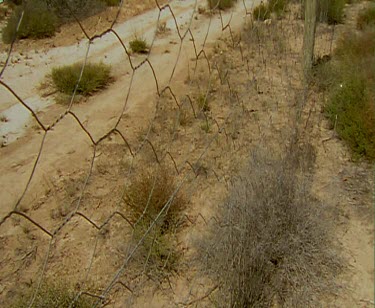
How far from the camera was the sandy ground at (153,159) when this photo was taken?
230 centimetres

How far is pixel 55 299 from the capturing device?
79.3 inches

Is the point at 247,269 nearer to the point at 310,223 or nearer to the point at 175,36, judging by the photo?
the point at 310,223

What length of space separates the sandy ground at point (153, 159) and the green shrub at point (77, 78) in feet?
0.52

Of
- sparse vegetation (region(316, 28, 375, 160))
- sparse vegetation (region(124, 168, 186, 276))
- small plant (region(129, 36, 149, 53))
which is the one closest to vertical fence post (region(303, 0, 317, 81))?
sparse vegetation (region(316, 28, 375, 160))

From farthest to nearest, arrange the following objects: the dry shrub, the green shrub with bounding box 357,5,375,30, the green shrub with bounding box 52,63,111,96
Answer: the green shrub with bounding box 357,5,375,30
the green shrub with bounding box 52,63,111,96
the dry shrub

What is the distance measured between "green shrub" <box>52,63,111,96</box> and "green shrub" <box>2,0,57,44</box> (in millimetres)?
1655

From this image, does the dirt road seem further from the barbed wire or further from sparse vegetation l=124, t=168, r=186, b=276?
sparse vegetation l=124, t=168, r=186, b=276

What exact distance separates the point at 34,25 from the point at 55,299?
4.74m

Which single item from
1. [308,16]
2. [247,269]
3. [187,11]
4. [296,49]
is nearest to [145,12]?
[187,11]

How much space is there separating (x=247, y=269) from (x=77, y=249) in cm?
107

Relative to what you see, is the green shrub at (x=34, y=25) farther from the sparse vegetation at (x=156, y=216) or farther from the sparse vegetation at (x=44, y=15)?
the sparse vegetation at (x=156, y=216)

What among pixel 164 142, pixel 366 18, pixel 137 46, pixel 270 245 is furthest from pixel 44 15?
pixel 270 245

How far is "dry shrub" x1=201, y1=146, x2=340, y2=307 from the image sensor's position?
197 centimetres

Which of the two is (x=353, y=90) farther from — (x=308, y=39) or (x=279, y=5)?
(x=279, y=5)
